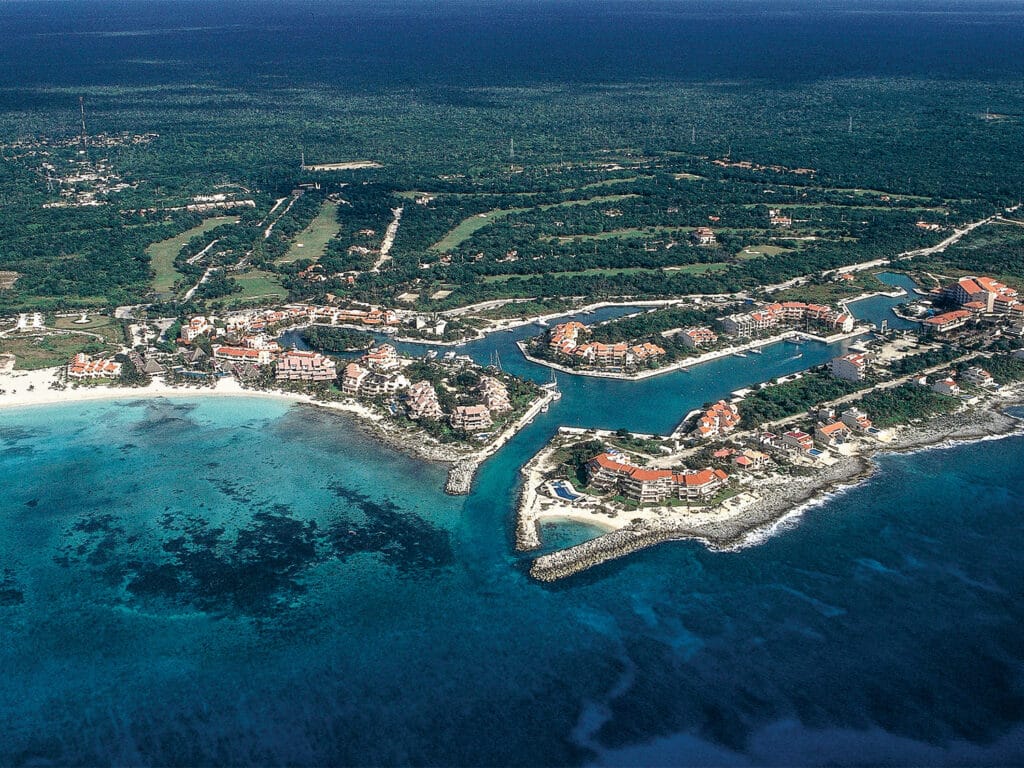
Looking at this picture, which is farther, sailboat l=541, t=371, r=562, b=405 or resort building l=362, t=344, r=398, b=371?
resort building l=362, t=344, r=398, b=371

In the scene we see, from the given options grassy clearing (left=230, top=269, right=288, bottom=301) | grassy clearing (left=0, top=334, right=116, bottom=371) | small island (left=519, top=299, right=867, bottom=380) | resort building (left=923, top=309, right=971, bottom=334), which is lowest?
grassy clearing (left=0, top=334, right=116, bottom=371)

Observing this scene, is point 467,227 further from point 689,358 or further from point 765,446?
point 765,446

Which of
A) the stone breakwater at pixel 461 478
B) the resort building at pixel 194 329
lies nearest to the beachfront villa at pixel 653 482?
the stone breakwater at pixel 461 478

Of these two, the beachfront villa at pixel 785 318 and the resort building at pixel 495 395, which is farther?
the beachfront villa at pixel 785 318

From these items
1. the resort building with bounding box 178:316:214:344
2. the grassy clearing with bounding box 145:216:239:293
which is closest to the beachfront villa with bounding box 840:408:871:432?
the resort building with bounding box 178:316:214:344

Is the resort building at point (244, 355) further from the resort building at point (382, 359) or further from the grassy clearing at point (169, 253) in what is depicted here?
the grassy clearing at point (169, 253)

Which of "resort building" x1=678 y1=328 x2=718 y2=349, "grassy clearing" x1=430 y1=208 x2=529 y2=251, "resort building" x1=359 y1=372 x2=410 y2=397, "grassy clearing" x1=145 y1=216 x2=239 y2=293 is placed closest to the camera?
"resort building" x1=359 y1=372 x2=410 y2=397

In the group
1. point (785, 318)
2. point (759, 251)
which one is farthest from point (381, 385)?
point (759, 251)

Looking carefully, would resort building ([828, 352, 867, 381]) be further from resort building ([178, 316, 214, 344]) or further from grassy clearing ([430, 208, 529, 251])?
grassy clearing ([430, 208, 529, 251])
